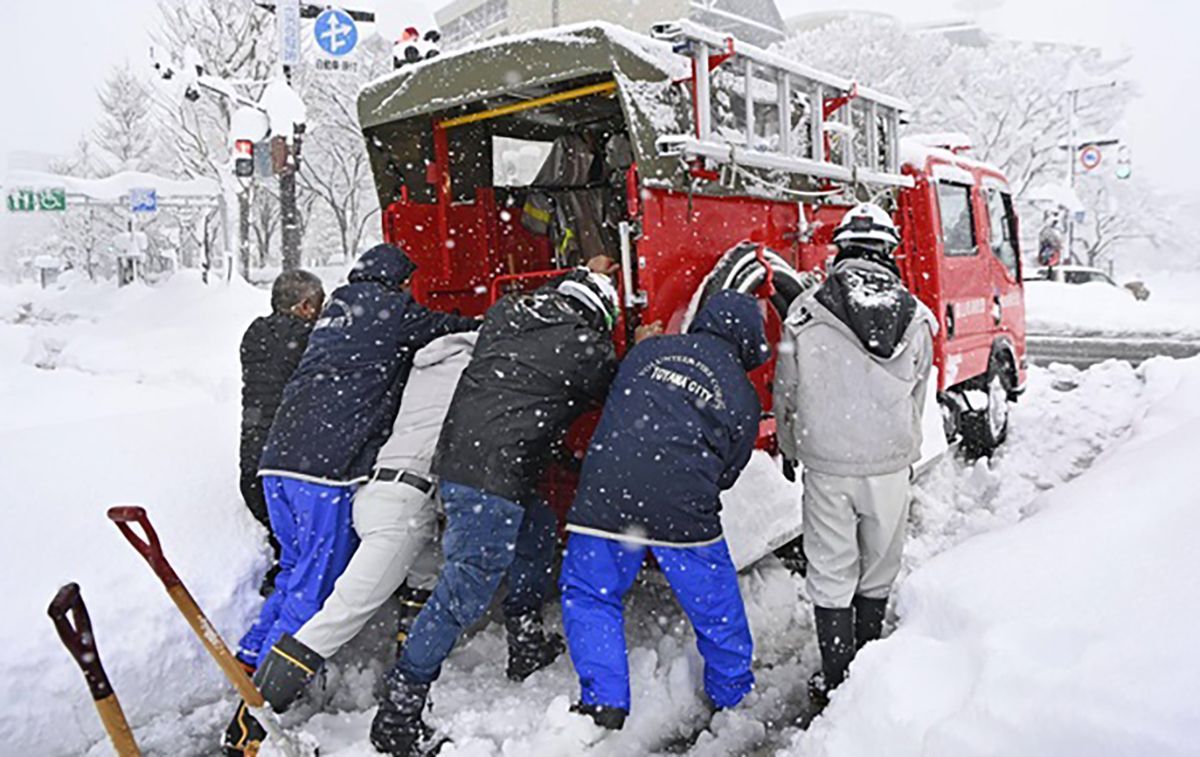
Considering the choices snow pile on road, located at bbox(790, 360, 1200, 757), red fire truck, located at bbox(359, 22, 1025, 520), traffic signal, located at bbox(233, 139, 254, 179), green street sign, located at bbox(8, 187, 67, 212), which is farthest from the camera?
green street sign, located at bbox(8, 187, 67, 212)

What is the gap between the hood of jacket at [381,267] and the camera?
404 cm

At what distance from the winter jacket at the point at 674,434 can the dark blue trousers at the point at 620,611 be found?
3.4 inches

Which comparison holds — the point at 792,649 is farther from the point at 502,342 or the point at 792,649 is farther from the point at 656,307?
the point at 502,342

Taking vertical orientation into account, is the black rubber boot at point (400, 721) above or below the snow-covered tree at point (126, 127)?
below

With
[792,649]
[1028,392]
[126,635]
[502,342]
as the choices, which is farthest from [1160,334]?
[126,635]

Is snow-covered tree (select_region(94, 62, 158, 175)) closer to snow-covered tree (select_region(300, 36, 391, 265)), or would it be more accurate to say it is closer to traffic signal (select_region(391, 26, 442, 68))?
snow-covered tree (select_region(300, 36, 391, 265))

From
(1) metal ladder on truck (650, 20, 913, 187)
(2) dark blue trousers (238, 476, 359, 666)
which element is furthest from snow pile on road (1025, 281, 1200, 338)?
(2) dark blue trousers (238, 476, 359, 666)

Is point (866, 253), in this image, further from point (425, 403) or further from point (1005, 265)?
point (1005, 265)

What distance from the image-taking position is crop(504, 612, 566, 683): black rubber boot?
3.95 m

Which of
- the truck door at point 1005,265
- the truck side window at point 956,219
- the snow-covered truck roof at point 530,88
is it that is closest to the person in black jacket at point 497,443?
the snow-covered truck roof at point 530,88

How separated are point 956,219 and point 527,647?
4804 millimetres

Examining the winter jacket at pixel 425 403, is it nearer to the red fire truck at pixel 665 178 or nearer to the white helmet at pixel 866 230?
the red fire truck at pixel 665 178

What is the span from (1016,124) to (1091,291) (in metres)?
11.6

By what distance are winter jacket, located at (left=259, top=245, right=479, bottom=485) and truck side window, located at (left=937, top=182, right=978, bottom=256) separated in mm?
4194
